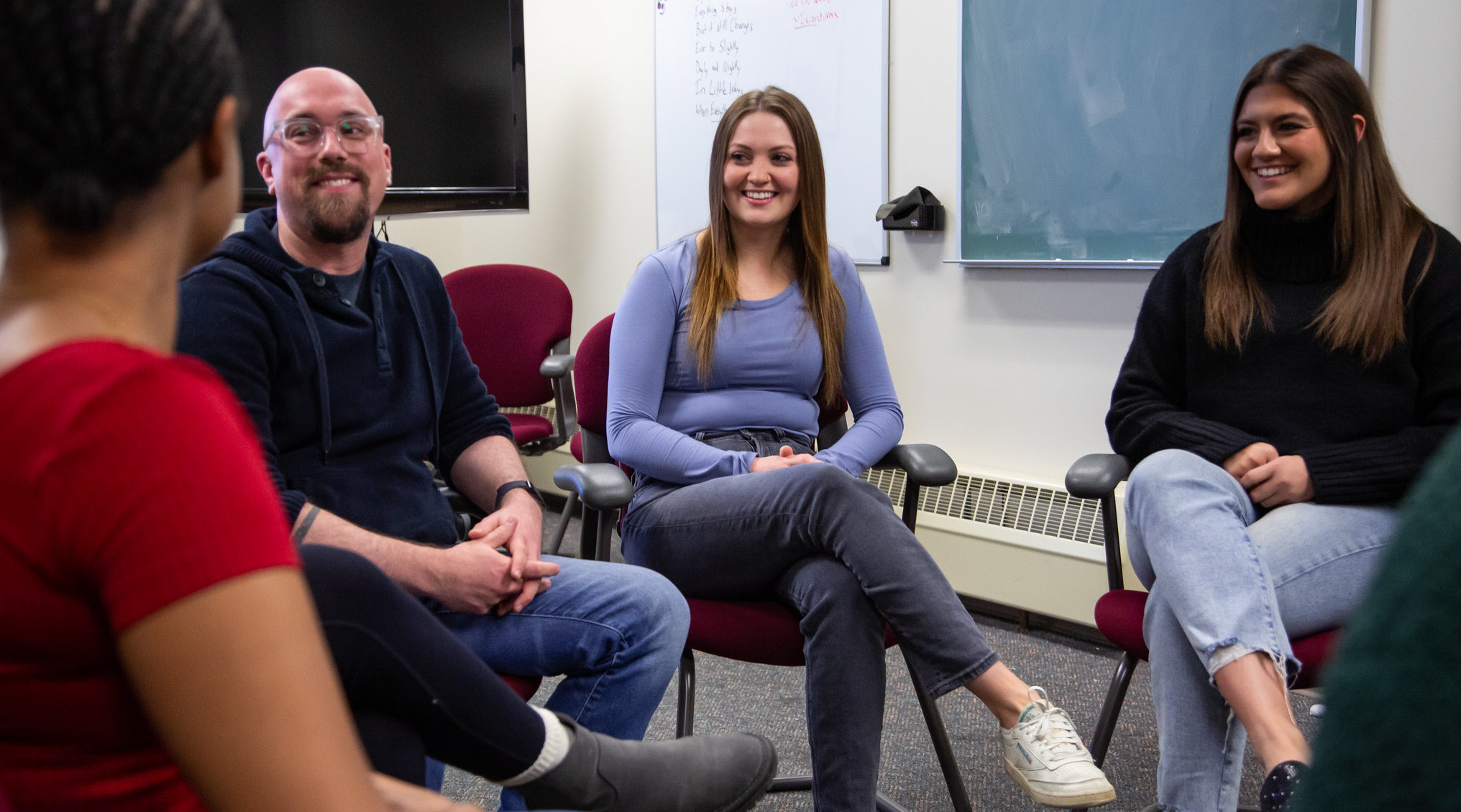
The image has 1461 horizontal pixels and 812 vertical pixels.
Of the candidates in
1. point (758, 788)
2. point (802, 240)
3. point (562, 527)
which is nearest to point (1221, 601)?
point (758, 788)

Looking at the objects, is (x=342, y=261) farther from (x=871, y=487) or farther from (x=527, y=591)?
(x=871, y=487)

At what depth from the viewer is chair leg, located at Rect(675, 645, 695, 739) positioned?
1.71 meters

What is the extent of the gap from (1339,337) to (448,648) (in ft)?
4.91

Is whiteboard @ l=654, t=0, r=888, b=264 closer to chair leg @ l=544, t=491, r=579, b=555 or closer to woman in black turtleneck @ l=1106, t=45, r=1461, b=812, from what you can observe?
chair leg @ l=544, t=491, r=579, b=555

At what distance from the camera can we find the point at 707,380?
195 cm

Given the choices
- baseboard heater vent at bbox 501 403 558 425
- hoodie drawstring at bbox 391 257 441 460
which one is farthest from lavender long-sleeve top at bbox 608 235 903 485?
baseboard heater vent at bbox 501 403 558 425

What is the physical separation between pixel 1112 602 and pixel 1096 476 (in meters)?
0.20

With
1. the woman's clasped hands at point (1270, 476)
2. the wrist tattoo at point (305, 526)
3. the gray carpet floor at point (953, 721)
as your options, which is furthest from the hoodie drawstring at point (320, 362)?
the woman's clasped hands at point (1270, 476)

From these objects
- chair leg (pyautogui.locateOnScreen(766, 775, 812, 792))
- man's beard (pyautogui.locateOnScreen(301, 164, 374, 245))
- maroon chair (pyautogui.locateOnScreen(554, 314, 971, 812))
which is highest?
man's beard (pyautogui.locateOnScreen(301, 164, 374, 245))

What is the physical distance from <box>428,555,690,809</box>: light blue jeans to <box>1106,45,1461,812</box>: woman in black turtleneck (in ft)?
2.44

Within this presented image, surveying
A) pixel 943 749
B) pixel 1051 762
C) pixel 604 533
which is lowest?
pixel 943 749

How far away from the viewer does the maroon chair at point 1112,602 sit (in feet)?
5.30

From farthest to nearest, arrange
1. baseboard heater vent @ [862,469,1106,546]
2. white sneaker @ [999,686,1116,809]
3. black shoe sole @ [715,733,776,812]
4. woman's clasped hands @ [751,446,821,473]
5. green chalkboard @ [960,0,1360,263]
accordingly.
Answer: baseboard heater vent @ [862,469,1106,546], green chalkboard @ [960,0,1360,263], woman's clasped hands @ [751,446,821,473], white sneaker @ [999,686,1116,809], black shoe sole @ [715,733,776,812]

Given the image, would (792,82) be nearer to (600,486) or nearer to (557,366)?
(557,366)
